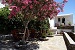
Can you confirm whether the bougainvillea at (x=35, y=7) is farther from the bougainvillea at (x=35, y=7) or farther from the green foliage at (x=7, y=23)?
the green foliage at (x=7, y=23)

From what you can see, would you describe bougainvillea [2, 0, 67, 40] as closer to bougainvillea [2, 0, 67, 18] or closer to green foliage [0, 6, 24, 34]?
bougainvillea [2, 0, 67, 18]

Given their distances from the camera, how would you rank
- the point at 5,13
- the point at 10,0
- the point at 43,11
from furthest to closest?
the point at 5,13 → the point at 43,11 → the point at 10,0

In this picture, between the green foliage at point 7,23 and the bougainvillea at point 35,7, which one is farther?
the green foliage at point 7,23

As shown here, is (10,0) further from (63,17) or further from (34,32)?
(63,17)

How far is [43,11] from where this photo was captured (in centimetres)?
1323

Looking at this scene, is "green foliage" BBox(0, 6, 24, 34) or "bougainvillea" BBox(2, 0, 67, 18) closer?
"bougainvillea" BBox(2, 0, 67, 18)

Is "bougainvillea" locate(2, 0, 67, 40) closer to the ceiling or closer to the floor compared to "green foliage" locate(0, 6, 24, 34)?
closer to the ceiling

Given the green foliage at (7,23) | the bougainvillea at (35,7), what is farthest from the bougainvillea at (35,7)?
the green foliage at (7,23)

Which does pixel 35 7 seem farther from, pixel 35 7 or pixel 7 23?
pixel 7 23

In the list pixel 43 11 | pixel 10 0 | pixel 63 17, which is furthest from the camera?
pixel 63 17

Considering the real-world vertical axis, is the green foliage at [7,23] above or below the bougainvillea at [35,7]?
below

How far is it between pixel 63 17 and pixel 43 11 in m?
30.9

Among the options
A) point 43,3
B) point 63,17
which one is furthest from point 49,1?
point 63,17

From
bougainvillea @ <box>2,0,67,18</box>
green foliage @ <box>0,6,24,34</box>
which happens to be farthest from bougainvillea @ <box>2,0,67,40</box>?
green foliage @ <box>0,6,24,34</box>
